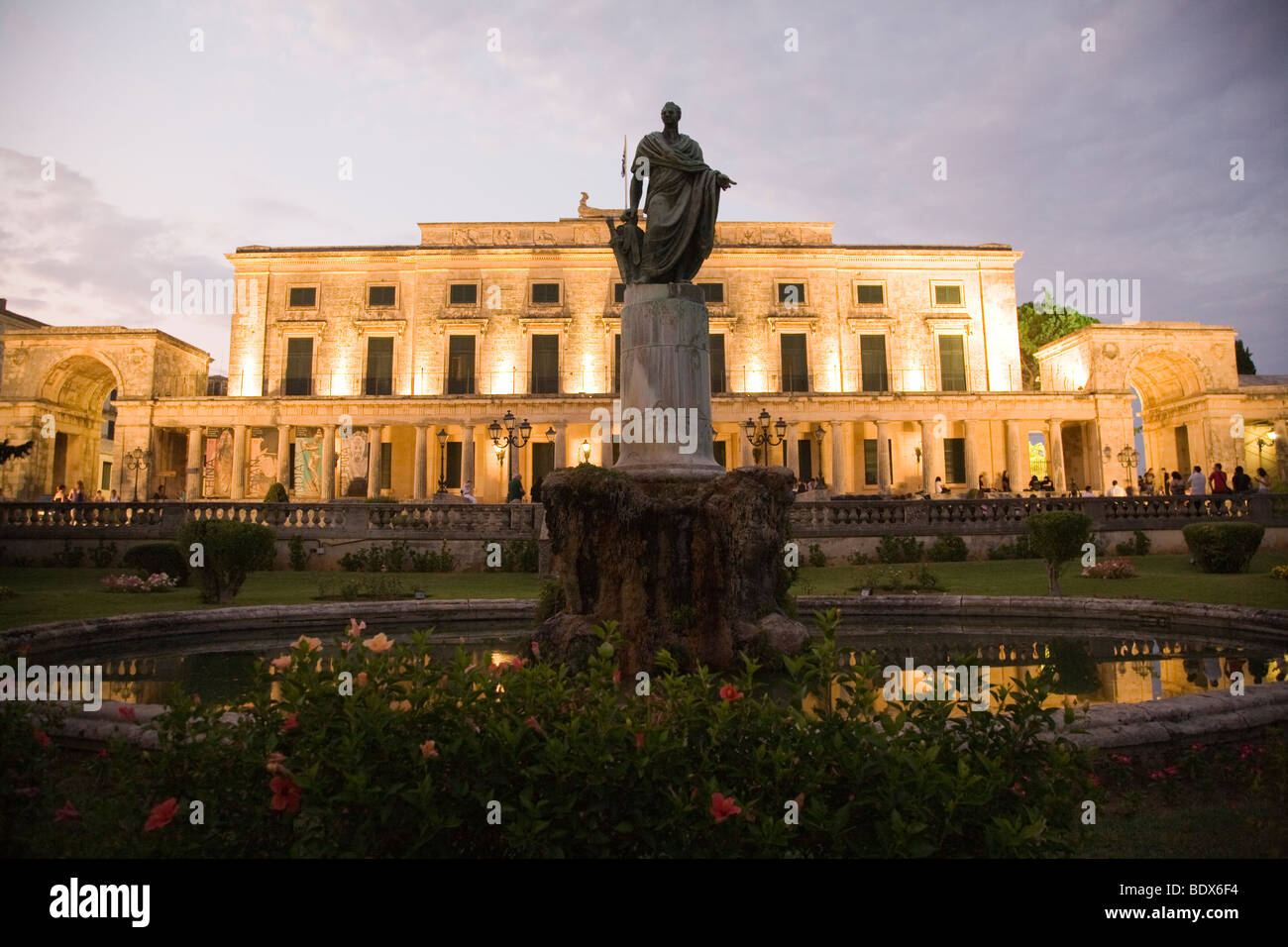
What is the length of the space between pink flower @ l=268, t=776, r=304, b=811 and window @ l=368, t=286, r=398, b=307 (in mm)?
39779

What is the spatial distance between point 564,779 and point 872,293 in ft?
133

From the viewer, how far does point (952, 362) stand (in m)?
38.9

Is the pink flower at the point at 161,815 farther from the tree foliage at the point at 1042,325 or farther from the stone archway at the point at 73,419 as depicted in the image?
the tree foliage at the point at 1042,325

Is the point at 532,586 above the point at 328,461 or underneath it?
underneath

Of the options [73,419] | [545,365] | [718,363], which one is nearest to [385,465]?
[545,365]

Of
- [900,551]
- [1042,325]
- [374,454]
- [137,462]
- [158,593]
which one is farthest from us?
[1042,325]

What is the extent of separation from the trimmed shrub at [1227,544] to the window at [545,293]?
30622mm

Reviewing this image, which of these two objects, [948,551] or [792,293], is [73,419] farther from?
[948,551]

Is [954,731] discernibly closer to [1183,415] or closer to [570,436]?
[570,436]

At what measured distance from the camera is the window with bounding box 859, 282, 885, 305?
129 feet

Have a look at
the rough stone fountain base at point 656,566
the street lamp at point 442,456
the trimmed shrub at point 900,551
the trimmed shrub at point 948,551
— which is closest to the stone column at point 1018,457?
the trimmed shrub at point 948,551

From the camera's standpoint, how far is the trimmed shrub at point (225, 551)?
10.4 metres

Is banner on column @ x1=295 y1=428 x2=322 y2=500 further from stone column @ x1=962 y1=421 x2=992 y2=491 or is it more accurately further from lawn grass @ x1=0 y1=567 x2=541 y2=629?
stone column @ x1=962 y1=421 x2=992 y2=491
